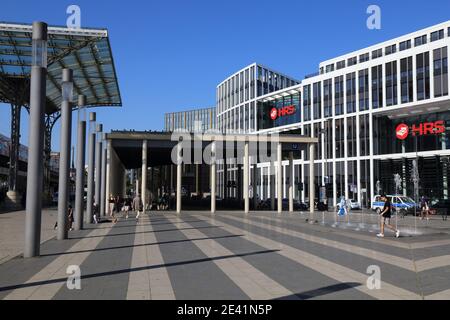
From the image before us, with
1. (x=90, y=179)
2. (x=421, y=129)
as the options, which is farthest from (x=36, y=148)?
(x=421, y=129)

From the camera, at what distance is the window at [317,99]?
7331 centimetres

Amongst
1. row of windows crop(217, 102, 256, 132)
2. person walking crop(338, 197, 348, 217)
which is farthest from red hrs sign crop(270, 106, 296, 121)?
person walking crop(338, 197, 348, 217)

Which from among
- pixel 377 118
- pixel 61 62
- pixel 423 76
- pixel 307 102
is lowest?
pixel 377 118

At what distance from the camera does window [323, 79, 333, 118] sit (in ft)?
235

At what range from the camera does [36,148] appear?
39.3 ft

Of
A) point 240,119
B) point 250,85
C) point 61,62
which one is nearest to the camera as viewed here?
point 61,62

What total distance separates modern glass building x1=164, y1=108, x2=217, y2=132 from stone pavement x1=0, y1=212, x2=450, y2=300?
121517mm

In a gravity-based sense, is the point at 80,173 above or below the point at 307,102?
below

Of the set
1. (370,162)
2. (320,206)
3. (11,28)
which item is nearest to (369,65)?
(370,162)

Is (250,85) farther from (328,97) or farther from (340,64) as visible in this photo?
(328,97)

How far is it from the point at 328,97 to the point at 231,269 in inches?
2569

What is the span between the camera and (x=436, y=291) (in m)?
8.01

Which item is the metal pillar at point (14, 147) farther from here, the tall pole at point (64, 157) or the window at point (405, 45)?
the window at point (405, 45)

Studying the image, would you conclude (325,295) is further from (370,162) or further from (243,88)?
(243,88)
